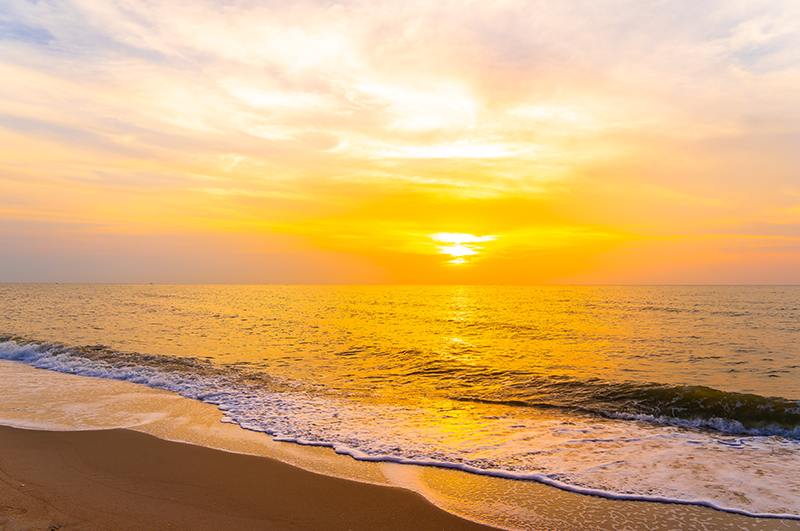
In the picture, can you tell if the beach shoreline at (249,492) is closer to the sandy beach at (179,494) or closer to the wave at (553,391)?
the sandy beach at (179,494)

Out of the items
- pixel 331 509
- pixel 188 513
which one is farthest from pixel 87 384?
pixel 331 509

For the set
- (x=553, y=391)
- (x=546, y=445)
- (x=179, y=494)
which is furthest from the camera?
(x=553, y=391)

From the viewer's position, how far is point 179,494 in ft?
19.9

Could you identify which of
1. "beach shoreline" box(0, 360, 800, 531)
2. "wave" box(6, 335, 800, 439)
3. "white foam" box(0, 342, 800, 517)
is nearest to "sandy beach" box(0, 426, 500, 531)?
"beach shoreline" box(0, 360, 800, 531)

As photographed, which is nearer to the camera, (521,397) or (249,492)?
(249,492)

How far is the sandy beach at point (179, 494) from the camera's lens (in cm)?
526

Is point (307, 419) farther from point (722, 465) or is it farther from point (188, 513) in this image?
point (722, 465)

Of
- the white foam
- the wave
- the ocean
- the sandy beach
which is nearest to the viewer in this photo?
the sandy beach

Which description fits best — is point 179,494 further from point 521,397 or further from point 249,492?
point 521,397

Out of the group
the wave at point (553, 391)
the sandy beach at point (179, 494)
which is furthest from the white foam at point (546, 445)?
the sandy beach at point (179, 494)

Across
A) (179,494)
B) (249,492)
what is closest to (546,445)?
(249,492)

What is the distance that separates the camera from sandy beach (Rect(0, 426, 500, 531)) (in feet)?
17.3

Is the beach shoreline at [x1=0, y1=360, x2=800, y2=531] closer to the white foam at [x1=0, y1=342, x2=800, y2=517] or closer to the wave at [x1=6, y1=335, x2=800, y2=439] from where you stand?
the white foam at [x1=0, y1=342, x2=800, y2=517]

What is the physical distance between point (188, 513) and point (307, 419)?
16.0 ft
